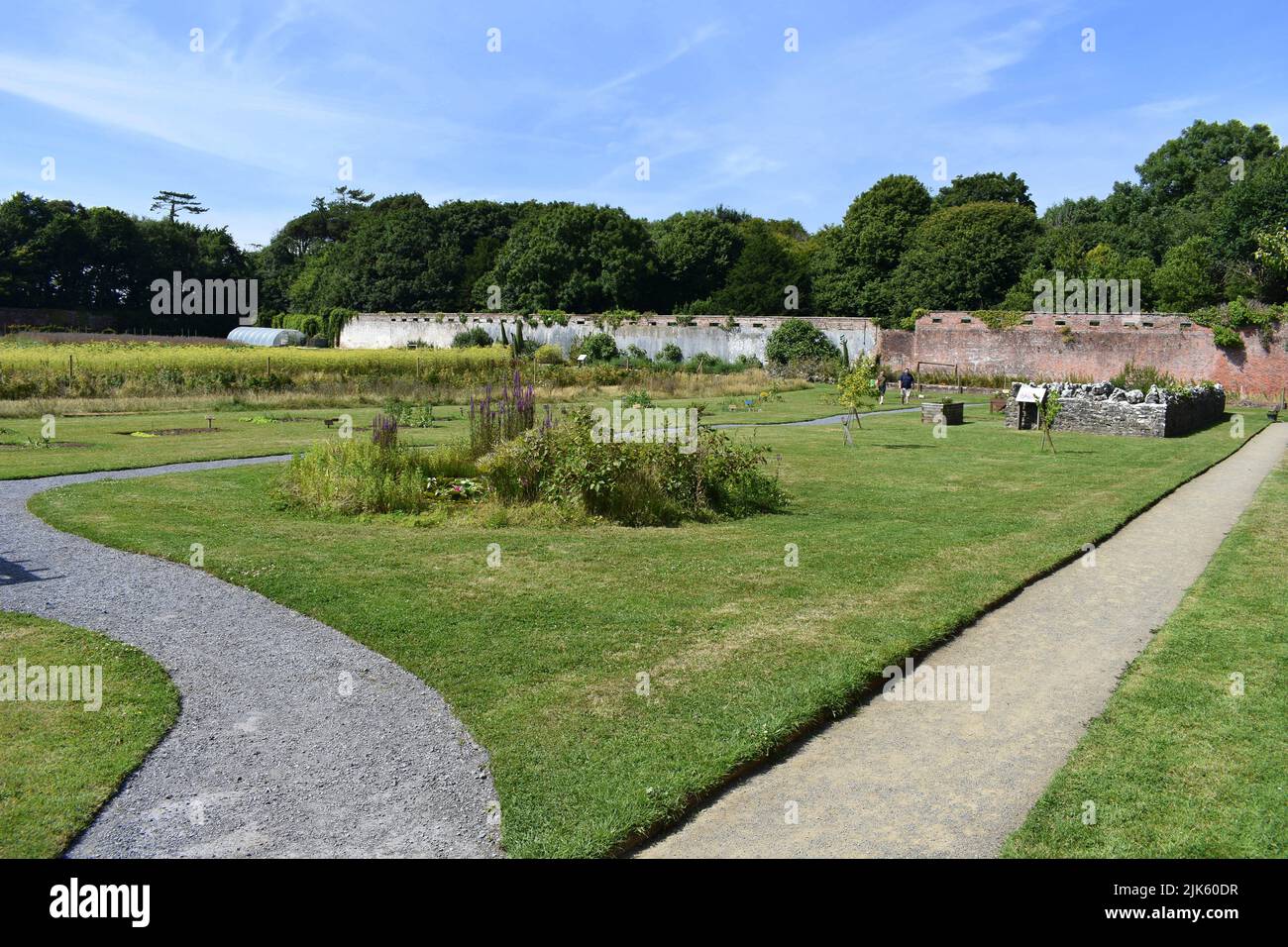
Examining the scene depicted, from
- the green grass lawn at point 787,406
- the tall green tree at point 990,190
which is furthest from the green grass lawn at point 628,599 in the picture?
the tall green tree at point 990,190

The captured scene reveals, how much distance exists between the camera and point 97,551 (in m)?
9.88

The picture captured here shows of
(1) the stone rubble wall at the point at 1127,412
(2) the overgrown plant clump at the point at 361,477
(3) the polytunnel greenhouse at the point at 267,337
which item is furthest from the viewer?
(3) the polytunnel greenhouse at the point at 267,337

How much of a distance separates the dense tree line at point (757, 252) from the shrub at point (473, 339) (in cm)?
681

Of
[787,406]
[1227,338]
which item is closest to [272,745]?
[787,406]

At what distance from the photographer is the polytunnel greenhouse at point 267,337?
59.9 meters

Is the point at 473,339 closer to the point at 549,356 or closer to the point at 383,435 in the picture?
the point at 549,356

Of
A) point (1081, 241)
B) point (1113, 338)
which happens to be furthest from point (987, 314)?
point (1081, 241)

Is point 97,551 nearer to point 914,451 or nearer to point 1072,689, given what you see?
point 1072,689

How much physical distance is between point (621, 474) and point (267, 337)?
54462 millimetres

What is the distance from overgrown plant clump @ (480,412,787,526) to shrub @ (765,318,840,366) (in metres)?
37.0

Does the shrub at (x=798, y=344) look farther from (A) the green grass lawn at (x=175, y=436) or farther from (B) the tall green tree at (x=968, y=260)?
(A) the green grass lawn at (x=175, y=436)

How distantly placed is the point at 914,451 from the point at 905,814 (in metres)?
16.8

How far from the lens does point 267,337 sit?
198 feet

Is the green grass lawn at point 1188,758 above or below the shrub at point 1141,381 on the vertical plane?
below
